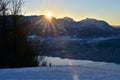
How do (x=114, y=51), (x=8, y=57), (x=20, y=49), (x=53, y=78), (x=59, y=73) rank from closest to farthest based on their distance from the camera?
(x=53, y=78)
(x=59, y=73)
(x=8, y=57)
(x=20, y=49)
(x=114, y=51)

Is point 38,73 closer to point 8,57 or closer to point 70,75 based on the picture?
point 70,75

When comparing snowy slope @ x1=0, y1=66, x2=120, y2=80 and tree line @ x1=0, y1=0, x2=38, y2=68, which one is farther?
tree line @ x1=0, y1=0, x2=38, y2=68

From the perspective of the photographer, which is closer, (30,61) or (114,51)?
(30,61)

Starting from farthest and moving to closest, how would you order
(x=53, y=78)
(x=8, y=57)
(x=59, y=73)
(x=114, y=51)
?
1. (x=114, y=51)
2. (x=8, y=57)
3. (x=59, y=73)
4. (x=53, y=78)

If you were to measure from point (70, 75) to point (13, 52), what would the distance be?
54.7 feet

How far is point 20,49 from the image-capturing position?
28047mm

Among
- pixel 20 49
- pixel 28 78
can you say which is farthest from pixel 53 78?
pixel 20 49

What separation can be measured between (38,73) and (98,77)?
1.83 metres

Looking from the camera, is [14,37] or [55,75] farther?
[14,37]

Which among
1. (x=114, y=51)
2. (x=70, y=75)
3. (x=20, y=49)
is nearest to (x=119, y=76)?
(x=70, y=75)

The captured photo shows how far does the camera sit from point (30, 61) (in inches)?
1139

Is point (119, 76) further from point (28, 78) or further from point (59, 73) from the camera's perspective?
point (28, 78)

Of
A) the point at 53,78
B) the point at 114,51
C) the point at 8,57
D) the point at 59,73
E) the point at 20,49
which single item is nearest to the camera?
the point at 53,78

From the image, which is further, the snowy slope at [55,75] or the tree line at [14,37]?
the tree line at [14,37]
